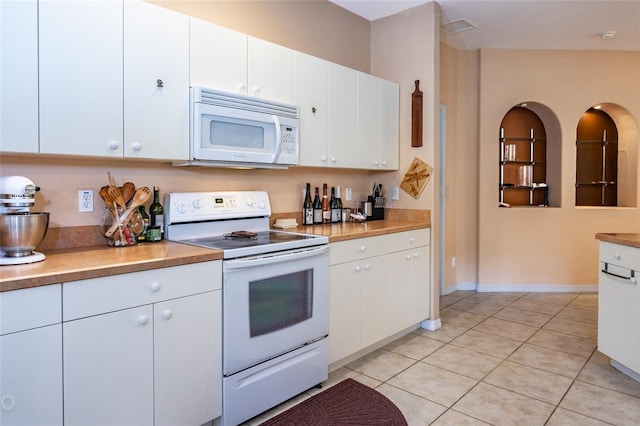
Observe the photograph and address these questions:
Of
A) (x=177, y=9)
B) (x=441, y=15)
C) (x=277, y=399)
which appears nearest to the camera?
(x=277, y=399)

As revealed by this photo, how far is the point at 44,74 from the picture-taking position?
1710 millimetres

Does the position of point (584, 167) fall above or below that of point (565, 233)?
above

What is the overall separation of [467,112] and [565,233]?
6.00 ft

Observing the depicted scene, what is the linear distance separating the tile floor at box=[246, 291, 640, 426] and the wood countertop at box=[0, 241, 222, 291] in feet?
3.23

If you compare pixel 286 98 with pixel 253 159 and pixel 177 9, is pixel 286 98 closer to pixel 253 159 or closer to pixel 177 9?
pixel 253 159

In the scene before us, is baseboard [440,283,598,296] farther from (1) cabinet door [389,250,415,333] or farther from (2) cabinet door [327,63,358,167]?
(2) cabinet door [327,63,358,167]

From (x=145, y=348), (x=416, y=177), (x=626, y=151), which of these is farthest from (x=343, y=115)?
(x=626, y=151)

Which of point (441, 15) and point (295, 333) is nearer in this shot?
point (295, 333)

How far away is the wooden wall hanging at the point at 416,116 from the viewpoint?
3.52 meters

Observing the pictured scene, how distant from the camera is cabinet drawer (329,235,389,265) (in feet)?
8.53

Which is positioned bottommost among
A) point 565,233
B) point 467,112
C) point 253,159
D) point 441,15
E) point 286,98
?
point 565,233

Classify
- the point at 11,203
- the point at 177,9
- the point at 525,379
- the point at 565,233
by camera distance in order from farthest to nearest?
the point at 565,233
the point at 525,379
the point at 177,9
the point at 11,203

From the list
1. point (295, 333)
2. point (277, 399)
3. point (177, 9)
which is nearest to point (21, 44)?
point (177, 9)

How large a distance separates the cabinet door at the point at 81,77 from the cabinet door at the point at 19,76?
0.03 m
